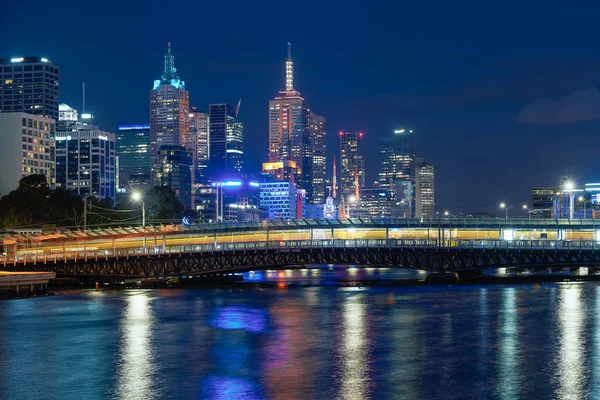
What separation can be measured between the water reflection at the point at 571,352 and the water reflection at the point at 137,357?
21.9 meters

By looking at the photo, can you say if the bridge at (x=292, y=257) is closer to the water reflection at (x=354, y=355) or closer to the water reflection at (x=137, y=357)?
the water reflection at (x=137, y=357)

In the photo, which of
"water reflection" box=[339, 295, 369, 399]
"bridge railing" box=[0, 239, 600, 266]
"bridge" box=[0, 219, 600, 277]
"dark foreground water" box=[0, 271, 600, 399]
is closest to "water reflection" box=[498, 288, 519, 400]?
"dark foreground water" box=[0, 271, 600, 399]

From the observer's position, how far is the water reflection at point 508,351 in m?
50.8

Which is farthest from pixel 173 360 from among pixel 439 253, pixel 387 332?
pixel 439 253

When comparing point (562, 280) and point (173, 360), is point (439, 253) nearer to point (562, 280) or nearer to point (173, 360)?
point (562, 280)

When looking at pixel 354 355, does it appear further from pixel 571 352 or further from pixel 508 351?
pixel 571 352

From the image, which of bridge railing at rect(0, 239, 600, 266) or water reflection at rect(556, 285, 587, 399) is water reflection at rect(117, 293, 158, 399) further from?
bridge railing at rect(0, 239, 600, 266)

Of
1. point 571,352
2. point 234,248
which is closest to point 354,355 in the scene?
point 571,352

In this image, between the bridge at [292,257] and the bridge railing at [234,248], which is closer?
Result: the bridge at [292,257]

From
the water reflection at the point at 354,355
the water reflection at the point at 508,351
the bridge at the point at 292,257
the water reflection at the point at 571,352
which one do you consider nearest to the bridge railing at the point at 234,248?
the bridge at the point at 292,257

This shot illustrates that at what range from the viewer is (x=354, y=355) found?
208ft

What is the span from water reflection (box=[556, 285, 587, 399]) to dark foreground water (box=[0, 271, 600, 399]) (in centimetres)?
9

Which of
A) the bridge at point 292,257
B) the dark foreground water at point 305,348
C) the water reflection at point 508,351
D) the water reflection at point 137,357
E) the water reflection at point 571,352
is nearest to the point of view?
the water reflection at point 571,352

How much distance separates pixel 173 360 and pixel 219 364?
3.56 metres
